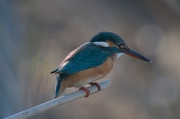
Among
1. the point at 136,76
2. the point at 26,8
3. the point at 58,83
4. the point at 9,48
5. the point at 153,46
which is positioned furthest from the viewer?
the point at 153,46

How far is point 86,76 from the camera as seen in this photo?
6.07 feet

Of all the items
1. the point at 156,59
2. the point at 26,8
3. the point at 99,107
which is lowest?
the point at 99,107

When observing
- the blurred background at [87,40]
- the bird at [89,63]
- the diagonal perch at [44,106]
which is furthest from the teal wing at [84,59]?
the blurred background at [87,40]

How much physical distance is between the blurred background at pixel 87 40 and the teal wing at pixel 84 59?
85cm

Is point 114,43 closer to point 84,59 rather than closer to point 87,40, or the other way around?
point 84,59

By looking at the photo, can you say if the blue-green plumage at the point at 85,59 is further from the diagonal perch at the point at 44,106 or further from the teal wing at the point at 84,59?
the diagonal perch at the point at 44,106

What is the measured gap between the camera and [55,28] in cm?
462

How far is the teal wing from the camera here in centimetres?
180

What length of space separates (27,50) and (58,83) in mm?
1309

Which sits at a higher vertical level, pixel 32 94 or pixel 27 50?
pixel 27 50

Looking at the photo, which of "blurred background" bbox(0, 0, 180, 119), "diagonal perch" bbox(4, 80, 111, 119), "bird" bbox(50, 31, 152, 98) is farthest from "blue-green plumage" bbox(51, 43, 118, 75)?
"blurred background" bbox(0, 0, 180, 119)

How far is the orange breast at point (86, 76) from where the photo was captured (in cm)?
182

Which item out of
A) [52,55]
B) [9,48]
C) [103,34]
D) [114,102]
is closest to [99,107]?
[114,102]

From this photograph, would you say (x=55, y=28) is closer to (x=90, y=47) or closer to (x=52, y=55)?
(x=52, y=55)
